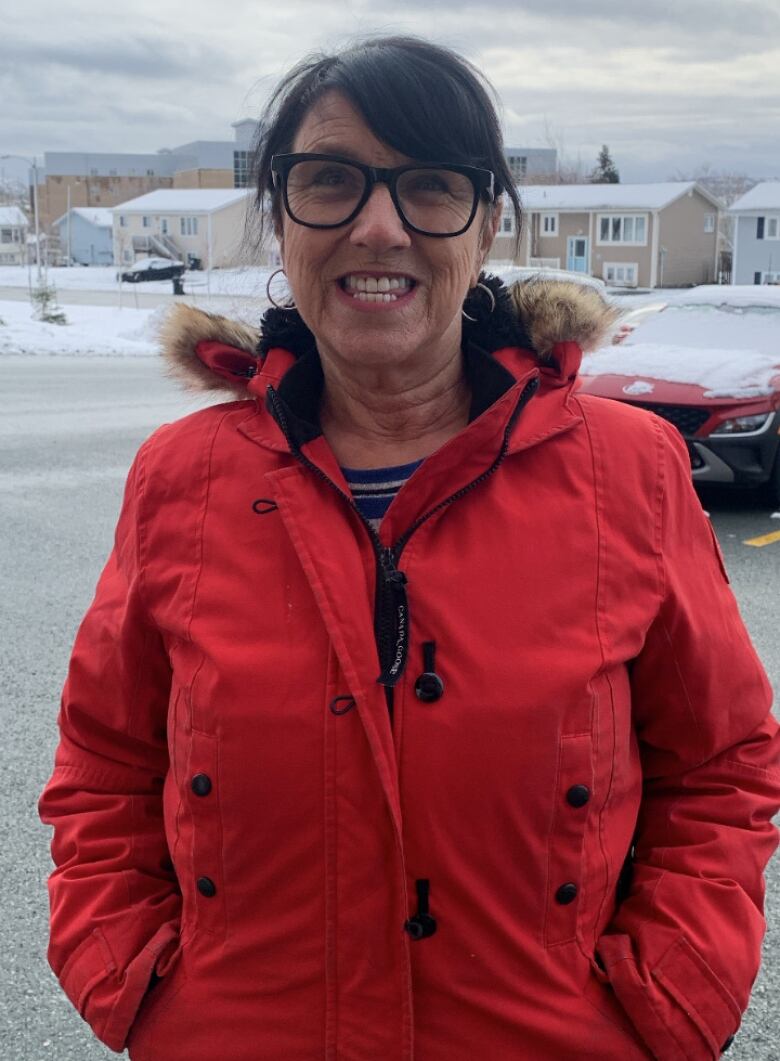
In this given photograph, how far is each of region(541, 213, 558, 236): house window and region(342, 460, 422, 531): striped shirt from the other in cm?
6297

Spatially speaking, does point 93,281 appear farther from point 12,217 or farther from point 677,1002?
point 677,1002

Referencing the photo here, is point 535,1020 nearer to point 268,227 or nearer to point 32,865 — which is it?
point 268,227

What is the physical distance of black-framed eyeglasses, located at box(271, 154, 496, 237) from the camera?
5.58 feet

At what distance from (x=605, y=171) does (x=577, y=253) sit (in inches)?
1071

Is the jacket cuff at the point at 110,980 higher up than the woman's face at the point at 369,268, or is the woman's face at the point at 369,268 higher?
the woman's face at the point at 369,268

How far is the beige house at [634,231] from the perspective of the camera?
199 ft

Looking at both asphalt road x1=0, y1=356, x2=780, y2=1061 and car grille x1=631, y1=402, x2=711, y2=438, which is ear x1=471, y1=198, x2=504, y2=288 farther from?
car grille x1=631, y1=402, x2=711, y2=438

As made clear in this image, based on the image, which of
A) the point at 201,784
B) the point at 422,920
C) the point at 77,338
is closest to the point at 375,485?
the point at 201,784

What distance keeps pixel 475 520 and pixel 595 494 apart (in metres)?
0.19

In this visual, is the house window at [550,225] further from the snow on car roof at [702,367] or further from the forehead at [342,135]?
the forehead at [342,135]

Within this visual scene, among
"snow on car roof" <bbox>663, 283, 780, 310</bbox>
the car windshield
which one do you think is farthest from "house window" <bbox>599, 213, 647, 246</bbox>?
the car windshield

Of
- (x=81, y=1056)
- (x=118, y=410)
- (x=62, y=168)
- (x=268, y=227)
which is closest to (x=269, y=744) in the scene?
(x=268, y=227)

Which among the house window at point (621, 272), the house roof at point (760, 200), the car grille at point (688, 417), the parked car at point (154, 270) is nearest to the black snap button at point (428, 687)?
the car grille at point (688, 417)

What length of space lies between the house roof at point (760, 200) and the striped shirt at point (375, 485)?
6013cm
